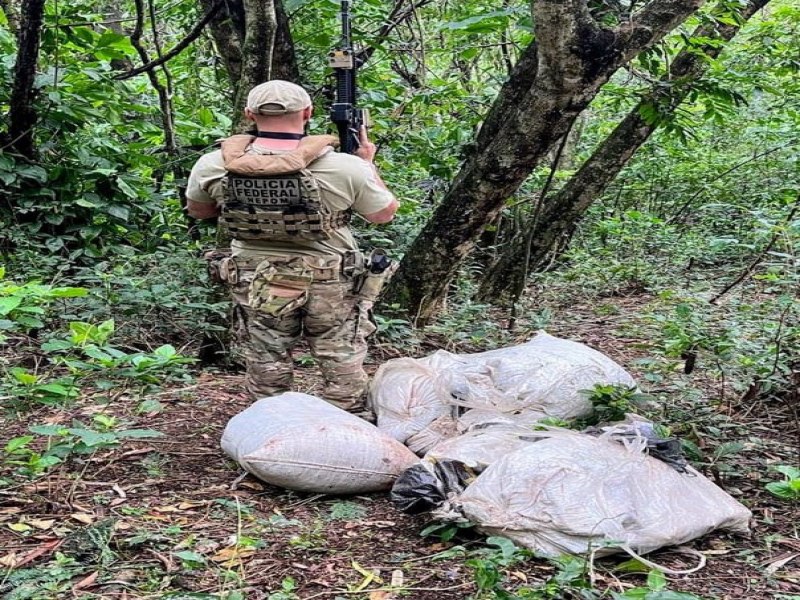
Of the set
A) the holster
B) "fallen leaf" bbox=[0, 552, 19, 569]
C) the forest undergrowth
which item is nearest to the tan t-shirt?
the holster

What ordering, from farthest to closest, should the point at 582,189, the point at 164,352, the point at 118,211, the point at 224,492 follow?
the point at 582,189
the point at 118,211
the point at 224,492
the point at 164,352

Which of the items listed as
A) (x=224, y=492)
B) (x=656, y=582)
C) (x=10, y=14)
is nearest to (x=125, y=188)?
(x=10, y=14)

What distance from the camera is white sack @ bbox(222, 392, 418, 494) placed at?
2.73 meters

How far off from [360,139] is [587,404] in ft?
5.49

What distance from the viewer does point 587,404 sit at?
3.34 metres

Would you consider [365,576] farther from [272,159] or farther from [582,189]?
[582,189]

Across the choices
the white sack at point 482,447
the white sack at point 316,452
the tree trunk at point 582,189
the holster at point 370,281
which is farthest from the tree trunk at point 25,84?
the white sack at point 482,447

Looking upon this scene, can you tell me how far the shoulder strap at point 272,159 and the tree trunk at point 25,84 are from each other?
2.59 metres

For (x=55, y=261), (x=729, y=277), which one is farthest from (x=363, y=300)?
(x=729, y=277)

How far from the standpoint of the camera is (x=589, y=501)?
2350 millimetres

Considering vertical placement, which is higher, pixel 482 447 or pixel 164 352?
pixel 164 352

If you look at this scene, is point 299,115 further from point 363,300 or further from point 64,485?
point 64,485

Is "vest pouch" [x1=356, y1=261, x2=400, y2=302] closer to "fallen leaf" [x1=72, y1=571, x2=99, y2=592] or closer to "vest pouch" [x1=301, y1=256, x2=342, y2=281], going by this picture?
"vest pouch" [x1=301, y1=256, x2=342, y2=281]

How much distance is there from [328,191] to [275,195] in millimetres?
237
